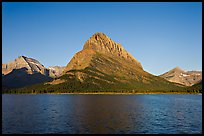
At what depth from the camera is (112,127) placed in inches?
2884

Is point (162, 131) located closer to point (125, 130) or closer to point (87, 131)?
point (125, 130)

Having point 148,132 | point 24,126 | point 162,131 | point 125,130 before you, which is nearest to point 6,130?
point 24,126

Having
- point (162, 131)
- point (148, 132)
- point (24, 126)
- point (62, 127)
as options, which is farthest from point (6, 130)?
point (162, 131)

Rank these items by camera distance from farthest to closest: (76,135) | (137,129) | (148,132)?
(137,129)
(148,132)
(76,135)

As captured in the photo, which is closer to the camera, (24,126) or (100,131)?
(100,131)

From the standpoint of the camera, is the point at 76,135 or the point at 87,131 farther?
the point at 87,131

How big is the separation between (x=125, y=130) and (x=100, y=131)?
725 centimetres

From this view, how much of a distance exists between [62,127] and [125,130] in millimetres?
18839

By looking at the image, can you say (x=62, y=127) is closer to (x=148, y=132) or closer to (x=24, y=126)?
(x=24, y=126)

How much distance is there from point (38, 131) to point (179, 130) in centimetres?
3956

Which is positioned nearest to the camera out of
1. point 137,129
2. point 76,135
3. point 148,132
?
point 76,135

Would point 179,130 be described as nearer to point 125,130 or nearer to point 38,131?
point 125,130

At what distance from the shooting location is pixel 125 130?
68.6 metres

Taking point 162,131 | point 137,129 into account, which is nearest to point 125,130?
point 137,129
